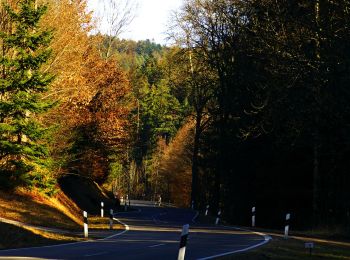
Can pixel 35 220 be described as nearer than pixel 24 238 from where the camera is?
No

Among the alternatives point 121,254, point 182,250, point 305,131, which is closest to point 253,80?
point 305,131

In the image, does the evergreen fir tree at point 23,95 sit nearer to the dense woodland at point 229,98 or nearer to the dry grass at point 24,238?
the dense woodland at point 229,98

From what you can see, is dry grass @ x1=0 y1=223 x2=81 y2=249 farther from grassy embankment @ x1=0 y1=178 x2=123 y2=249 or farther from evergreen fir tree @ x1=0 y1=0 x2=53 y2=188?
evergreen fir tree @ x1=0 y1=0 x2=53 y2=188

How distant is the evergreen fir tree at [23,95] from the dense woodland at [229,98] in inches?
2.5

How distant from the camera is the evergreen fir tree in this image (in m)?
26.5

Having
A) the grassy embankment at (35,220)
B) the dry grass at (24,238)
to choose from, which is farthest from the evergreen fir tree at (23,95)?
the dry grass at (24,238)

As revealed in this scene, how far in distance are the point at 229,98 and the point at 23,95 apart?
15112 millimetres

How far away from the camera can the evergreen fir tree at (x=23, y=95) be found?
26.5 meters

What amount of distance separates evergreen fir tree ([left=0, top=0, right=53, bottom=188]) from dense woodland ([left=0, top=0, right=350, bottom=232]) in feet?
0.21

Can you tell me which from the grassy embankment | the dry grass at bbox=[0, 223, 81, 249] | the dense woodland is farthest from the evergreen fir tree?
the dry grass at bbox=[0, 223, 81, 249]

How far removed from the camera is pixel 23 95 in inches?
1051

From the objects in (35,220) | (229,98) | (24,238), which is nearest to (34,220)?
(35,220)

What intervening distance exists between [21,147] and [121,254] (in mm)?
13272

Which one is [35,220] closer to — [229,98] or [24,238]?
[24,238]
